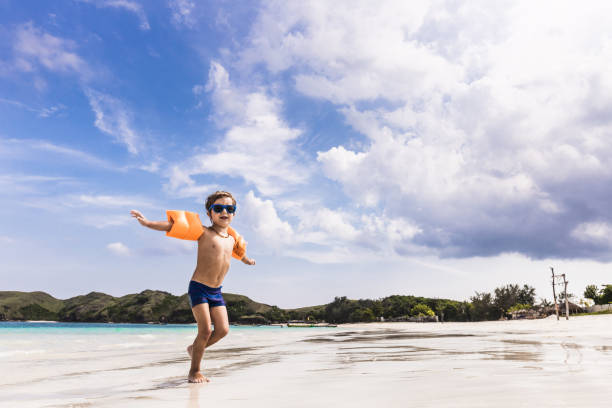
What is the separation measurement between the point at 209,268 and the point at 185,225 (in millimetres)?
555

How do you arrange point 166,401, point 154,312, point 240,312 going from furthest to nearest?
1. point 154,312
2. point 240,312
3. point 166,401

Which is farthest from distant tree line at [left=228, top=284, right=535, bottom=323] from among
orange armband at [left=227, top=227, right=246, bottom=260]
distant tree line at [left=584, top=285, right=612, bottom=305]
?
orange armband at [left=227, top=227, right=246, bottom=260]

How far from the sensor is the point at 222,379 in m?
4.61

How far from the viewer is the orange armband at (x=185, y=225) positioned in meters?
4.43

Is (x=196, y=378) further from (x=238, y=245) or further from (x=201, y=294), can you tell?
(x=238, y=245)

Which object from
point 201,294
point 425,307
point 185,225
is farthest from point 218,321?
point 425,307

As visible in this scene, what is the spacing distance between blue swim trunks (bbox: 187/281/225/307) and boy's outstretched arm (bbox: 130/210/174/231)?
2.33ft

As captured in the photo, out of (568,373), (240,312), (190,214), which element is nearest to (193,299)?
(190,214)

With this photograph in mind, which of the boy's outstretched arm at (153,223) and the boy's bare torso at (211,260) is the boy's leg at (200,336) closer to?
the boy's bare torso at (211,260)

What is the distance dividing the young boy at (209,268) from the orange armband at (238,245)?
5.5 inches

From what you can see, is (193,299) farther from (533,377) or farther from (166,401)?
(533,377)

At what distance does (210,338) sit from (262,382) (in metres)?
0.89

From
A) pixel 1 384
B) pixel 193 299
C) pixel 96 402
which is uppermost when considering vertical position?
pixel 193 299

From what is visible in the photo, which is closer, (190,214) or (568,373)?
(568,373)
